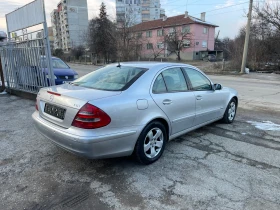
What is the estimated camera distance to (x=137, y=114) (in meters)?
2.95

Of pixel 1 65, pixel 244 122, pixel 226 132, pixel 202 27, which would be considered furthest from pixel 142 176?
pixel 202 27

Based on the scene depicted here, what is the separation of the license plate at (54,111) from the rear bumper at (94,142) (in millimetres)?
152

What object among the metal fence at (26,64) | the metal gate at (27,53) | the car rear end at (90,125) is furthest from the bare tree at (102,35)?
the car rear end at (90,125)

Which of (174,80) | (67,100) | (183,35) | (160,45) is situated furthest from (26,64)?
(160,45)

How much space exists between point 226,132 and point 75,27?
279ft

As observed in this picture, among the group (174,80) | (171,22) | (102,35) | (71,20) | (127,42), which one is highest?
(71,20)

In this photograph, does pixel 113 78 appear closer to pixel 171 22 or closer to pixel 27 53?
pixel 27 53

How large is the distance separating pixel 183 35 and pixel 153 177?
41886 millimetres

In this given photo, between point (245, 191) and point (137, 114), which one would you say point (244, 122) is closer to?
point (245, 191)

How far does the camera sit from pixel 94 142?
265cm

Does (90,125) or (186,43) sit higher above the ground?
(186,43)

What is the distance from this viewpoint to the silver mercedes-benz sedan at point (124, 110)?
270 cm

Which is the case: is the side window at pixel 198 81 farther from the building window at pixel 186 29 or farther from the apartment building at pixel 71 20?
the apartment building at pixel 71 20

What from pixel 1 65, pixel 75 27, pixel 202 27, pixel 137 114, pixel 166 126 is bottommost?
pixel 166 126
